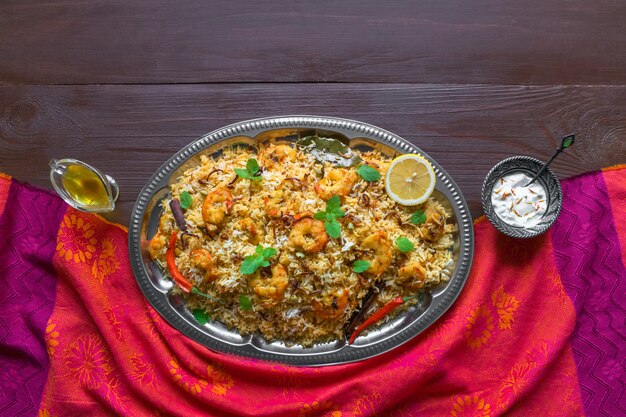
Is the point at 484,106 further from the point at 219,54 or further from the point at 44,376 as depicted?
the point at 44,376

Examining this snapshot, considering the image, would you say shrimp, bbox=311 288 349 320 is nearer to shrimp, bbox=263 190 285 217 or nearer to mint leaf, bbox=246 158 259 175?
shrimp, bbox=263 190 285 217

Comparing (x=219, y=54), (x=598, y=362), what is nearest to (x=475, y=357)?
(x=598, y=362)

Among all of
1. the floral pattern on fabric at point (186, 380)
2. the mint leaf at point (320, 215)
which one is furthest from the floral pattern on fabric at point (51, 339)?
the mint leaf at point (320, 215)

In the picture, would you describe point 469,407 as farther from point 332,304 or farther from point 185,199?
point 185,199

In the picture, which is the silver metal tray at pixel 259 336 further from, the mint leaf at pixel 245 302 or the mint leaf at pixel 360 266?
→ the mint leaf at pixel 360 266

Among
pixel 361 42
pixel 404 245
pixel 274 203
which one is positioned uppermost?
pixel 361 42

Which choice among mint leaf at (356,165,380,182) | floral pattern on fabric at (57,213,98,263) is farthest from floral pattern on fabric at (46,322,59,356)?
mint leaf at (356,165,380,182)

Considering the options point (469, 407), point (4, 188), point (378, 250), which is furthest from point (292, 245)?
point (4, 188)
